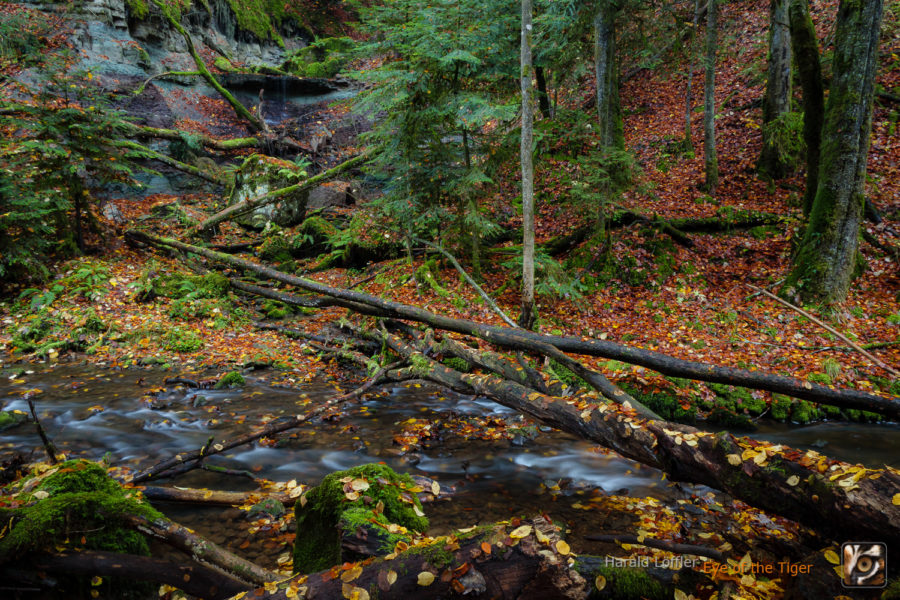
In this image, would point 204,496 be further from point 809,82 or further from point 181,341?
point 809,82

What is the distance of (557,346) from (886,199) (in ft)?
35.4

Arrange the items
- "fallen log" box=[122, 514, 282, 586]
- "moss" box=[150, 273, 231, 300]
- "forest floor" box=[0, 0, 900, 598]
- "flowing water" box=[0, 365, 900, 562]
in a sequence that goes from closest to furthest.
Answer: "fallen log" box=[122, 514, 282, 586], "flowing water" box=[0, 365, 900, 562], "forest floor" box=[0, 0, 900, 598], "moss" box=[150, 273, 231, 300]

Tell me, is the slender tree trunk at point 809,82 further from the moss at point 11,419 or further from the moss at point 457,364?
the moss at point 11,419

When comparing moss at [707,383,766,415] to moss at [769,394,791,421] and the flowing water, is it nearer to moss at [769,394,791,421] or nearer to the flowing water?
moss at [769,394,791,421]

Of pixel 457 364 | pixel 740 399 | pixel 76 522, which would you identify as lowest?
pixel 740 399

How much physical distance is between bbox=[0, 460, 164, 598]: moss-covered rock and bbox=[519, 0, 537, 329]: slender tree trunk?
6.67 meters

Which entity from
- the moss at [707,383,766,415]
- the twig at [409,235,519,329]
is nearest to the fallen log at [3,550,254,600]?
the twig at [409,235,519,329]

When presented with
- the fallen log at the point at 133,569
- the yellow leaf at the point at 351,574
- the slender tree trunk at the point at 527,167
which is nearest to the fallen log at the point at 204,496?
the fallen log at the point at 133,569

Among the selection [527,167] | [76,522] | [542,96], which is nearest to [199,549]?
[76,522]

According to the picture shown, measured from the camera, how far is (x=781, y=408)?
6.69 meters

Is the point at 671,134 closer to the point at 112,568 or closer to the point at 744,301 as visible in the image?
the point at 744,301

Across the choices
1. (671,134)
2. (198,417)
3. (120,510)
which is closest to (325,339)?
(198,417)

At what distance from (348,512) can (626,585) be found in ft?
5.21

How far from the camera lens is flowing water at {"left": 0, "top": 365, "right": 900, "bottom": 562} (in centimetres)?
438
